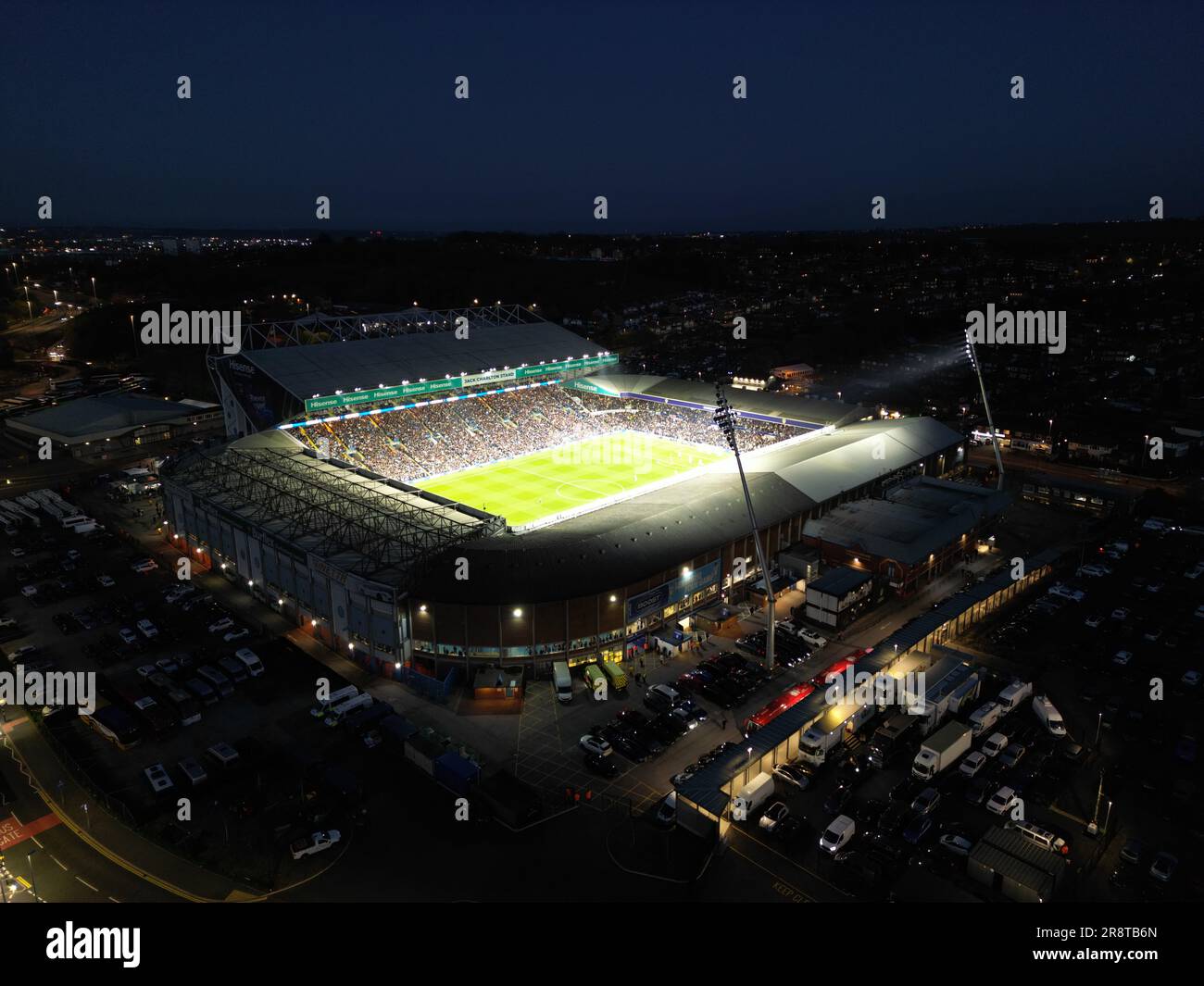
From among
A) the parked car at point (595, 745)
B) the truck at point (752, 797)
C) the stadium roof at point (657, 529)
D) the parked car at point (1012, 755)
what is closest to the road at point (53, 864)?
the parked car at point (595, 745)

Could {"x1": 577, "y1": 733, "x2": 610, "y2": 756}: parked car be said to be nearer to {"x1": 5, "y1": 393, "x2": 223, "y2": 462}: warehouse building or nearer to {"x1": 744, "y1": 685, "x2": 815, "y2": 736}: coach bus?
{"x1": 744, "y1": 685, "x2": 815, "y2": 736}: coach bus

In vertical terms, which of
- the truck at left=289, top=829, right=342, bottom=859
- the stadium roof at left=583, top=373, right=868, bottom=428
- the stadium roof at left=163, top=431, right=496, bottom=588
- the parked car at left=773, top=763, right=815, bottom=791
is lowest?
the truck at left=289, top=829, right=342, bottom=859

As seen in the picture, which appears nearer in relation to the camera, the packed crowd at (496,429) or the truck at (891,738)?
the truck at (891,738)

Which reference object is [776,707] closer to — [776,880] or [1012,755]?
[1012,755]

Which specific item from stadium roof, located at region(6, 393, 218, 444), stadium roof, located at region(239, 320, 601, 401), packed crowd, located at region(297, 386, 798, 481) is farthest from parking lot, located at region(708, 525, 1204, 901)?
stadium roof, located at region(6, 393, 218, 444)

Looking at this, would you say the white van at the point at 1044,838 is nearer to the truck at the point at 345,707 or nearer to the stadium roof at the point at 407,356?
the truck at the point at 345,707

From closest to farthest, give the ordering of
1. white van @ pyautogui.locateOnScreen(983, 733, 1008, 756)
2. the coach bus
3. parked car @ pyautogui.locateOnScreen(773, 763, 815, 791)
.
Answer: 1. parked car @ pyautogui.locateOnScreen(773, 763, 815, 791)
2. white van @ pyautogui.locateOnScreen(983, 733, 1008, 756)
3. the coach bus

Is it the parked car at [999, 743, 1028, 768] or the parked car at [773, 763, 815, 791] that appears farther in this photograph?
the parked car at [999, 743, 1028, 768]
